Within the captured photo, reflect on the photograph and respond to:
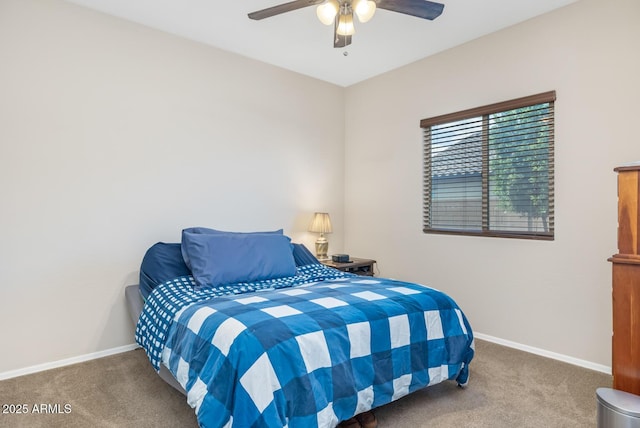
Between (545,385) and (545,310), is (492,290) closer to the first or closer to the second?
(545,310)

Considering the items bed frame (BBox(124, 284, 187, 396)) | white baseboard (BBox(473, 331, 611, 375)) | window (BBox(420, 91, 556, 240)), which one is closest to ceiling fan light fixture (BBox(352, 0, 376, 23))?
window (BBox(420, 91, 556, 240))

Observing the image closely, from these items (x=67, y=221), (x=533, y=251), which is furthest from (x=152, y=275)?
(x=533, y=251)

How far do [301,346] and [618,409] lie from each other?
117 cm

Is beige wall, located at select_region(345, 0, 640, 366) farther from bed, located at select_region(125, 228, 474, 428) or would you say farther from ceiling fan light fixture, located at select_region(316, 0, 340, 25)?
ceiling fan light fixture, located at select_region(316, 0, 340, 25)

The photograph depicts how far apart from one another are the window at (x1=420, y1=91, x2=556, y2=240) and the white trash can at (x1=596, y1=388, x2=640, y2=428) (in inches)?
67.3

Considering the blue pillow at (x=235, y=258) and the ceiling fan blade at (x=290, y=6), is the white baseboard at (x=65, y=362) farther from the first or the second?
the ceiling fan blade at (x=290, y=6)

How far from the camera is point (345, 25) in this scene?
235 centimetres

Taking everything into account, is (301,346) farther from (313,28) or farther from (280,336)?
(313,28)

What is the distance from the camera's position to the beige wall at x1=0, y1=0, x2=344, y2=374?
8.51ft

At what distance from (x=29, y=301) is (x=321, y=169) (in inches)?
113

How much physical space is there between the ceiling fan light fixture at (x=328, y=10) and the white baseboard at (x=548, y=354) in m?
2.77

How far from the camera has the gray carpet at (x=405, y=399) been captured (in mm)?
2016

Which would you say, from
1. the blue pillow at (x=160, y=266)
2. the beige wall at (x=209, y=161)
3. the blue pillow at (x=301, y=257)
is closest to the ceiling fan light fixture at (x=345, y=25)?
the beige wall at (x=209, y=161)

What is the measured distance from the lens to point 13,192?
256 centimetres
